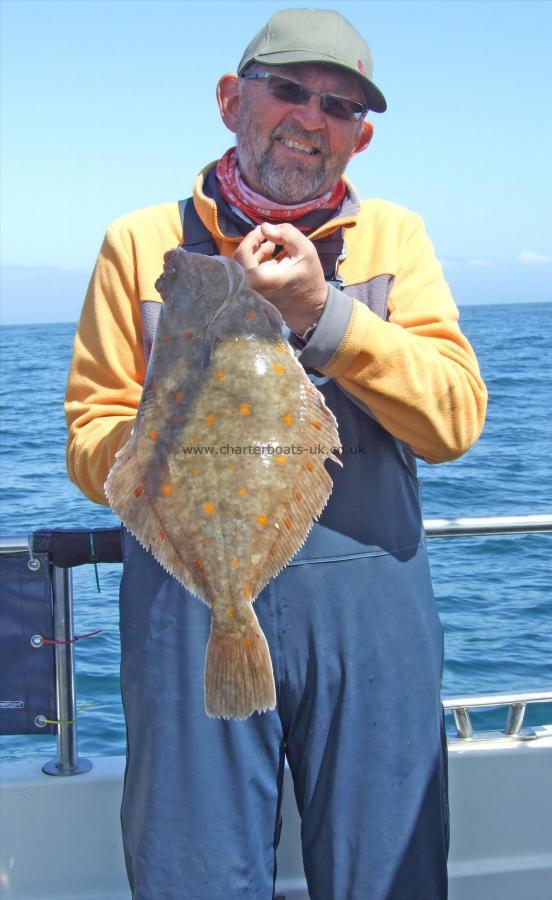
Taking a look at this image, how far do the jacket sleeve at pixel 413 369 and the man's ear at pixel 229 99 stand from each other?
0.68 metres

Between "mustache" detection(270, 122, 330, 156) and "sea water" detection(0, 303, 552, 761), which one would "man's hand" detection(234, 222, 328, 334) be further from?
"sea water" detection(0, 303, 552, 761)

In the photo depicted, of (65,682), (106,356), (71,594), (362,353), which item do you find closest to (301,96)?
(362,353)

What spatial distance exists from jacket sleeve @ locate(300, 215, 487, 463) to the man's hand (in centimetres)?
9

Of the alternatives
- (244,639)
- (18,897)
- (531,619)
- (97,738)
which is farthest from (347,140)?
(531,619)

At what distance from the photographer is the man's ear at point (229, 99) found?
2441 mm

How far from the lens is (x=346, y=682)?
2232 millimetres

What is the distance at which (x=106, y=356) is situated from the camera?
2352mm

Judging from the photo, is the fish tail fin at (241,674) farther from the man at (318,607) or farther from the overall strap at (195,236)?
the overall strap at (195,236)

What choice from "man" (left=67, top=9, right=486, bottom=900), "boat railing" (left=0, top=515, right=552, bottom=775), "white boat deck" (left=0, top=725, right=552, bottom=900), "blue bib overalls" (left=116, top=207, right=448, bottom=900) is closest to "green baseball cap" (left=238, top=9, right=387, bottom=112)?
"man" (left=67, top=9, right=486, bottom=900)

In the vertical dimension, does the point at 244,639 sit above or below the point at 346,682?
above

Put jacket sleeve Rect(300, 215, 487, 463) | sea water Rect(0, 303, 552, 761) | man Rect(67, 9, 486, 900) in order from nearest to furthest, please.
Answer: jacket sleeve Rect(300, 215, 487, 463), man Rect(67, 9, 486, 900), sea water Rect(0, 303, 552, 761)

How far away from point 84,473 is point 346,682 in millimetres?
811

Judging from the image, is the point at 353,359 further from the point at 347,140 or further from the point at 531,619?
the point at 531,619

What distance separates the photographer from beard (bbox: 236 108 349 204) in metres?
2.26
